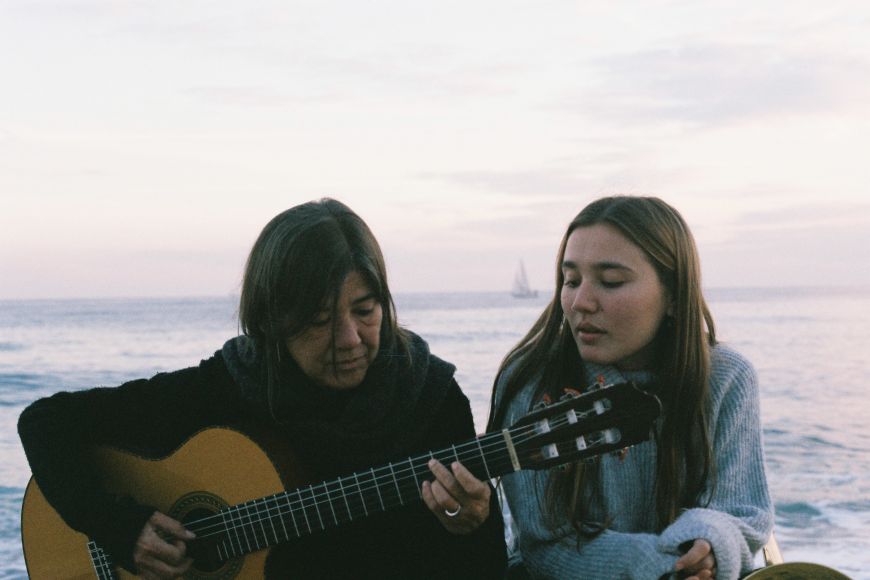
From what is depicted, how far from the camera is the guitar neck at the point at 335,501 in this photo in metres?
2.37

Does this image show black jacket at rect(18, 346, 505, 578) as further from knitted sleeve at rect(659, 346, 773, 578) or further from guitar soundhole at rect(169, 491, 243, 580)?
knitted sleeve at rect(659, 346, 773, 578)

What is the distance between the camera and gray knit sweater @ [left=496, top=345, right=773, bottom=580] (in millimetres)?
2596

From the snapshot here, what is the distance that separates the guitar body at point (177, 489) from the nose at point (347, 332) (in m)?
0.43

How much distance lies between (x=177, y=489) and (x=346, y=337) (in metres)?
0.81

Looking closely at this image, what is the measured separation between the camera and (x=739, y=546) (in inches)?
93.5

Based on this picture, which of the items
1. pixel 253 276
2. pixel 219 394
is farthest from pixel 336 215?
pixel 219 394

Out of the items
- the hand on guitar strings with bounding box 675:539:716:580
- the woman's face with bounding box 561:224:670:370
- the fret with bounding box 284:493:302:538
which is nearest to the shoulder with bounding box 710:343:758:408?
the woman's face with bounding box 561:224:670:370

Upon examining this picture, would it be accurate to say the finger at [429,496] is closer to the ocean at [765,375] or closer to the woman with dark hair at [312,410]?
the woman with dark hair at [312,410]

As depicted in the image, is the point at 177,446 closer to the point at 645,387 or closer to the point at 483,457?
the point at 483,457

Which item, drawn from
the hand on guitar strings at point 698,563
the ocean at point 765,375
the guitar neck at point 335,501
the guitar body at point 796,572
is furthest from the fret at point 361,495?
the guitar body at point 796,572

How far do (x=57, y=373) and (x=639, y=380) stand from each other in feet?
51.1

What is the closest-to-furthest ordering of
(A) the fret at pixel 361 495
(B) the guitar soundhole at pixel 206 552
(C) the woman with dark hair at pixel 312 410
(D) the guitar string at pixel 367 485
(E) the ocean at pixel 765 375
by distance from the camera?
(D) the guitar string at pixel 367 485 → (A) the fret at pixel 361 495 → (C) the woman with dark hair at pixel 312 410 → (B) the guitar soundhole at pixel 206 552 → (E) the ocean at pixel 765 375

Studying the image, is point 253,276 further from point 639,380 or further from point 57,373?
point 57,373

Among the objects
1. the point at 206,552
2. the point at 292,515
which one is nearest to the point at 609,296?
the point at 292,515
